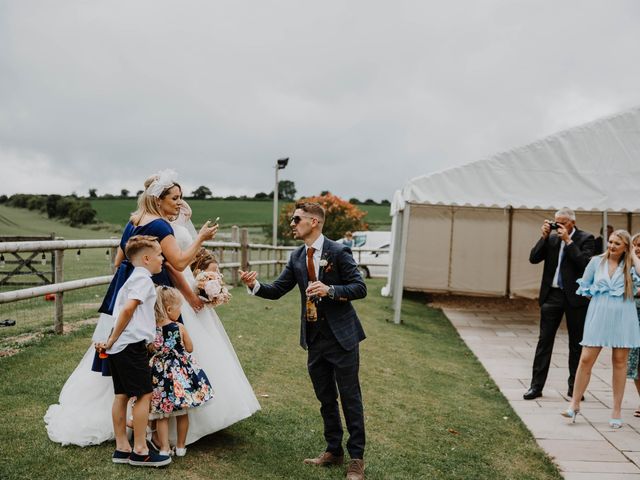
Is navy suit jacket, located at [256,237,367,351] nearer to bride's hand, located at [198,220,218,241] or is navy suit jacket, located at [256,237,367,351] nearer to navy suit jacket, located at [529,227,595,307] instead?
bride's hand, located at [198,220,218,241]

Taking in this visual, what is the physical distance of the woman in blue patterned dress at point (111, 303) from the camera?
3.69 m

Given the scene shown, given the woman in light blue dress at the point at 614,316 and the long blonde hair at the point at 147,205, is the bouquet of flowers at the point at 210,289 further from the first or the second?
the woman in light blue dress at the point at 614,316

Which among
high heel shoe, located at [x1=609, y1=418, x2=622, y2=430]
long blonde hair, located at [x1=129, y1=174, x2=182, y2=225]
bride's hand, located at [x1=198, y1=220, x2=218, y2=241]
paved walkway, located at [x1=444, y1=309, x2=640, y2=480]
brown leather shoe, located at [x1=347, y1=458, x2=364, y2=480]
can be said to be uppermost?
long blonde hair, located at [x1=129, y1=174, x2=182, y2=225]

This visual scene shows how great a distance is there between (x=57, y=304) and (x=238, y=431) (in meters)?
3.09

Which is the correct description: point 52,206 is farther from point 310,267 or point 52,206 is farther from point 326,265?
point 326,265

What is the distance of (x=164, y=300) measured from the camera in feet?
12.3

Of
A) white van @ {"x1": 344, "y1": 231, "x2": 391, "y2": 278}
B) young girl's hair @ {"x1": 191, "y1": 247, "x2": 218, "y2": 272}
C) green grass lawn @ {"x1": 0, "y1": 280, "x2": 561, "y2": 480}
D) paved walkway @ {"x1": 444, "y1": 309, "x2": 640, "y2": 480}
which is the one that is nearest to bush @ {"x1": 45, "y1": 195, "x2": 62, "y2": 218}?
white van @ {"x1": 344, "y1": 231, "x2": 391, "y2": 278}

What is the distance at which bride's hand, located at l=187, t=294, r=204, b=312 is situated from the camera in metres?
4.01

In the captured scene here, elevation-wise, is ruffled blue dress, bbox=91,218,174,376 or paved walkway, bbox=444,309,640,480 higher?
ruffled blue dress, bbox=91,218,174,376

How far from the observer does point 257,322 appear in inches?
363

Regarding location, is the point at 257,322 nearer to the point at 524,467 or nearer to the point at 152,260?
the point at 524,467

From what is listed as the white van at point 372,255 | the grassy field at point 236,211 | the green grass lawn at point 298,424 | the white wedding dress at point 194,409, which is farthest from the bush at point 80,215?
the white wedding dress at point 194,409

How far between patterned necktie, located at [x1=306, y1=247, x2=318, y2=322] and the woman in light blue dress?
3150 millimetres

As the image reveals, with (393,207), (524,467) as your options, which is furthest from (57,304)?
(393,207)
